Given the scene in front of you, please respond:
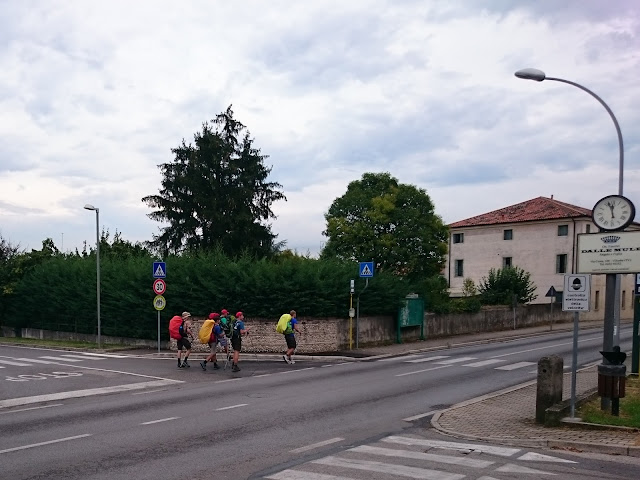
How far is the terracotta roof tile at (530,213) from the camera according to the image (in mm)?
56625

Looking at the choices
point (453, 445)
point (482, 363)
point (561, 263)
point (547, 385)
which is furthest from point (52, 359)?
point (561, 263)

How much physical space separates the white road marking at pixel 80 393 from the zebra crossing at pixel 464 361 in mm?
8747

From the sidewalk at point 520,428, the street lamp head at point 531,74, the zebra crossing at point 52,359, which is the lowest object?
the zebra crossing at point 52,359

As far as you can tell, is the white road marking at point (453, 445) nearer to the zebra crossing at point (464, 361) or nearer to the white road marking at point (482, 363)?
the zebra crossing at point (464, 361)

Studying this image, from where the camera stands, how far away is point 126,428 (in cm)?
1129

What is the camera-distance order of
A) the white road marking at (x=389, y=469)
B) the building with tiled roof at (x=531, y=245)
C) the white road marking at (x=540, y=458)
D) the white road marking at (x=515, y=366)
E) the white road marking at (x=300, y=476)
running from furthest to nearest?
the building with tiled roof at (x=531, y=245) < the white road marking at (x=515, y=366) < the white road marking at (x=540, y=458) < the white road marking at (x=389, y=469) < the white road marking at (x=300, y=476)

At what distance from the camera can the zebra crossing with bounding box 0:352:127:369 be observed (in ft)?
75.5

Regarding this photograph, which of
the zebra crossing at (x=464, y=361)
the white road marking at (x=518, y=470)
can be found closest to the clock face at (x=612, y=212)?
the white road marking at (x=518, y=470)

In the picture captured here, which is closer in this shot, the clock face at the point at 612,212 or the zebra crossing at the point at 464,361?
the clock face at the point at 612,212

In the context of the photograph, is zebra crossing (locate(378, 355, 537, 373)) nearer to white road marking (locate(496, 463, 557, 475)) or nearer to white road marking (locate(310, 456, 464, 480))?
white road marking (locate(496, 463, 557, 475))

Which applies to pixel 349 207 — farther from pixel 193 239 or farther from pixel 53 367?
pixel 53 367

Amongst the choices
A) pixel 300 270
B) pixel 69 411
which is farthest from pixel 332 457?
pixel 300 270

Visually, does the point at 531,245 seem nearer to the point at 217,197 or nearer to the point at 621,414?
the point at 217,197

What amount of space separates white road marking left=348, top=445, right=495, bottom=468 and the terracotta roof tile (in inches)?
1952
